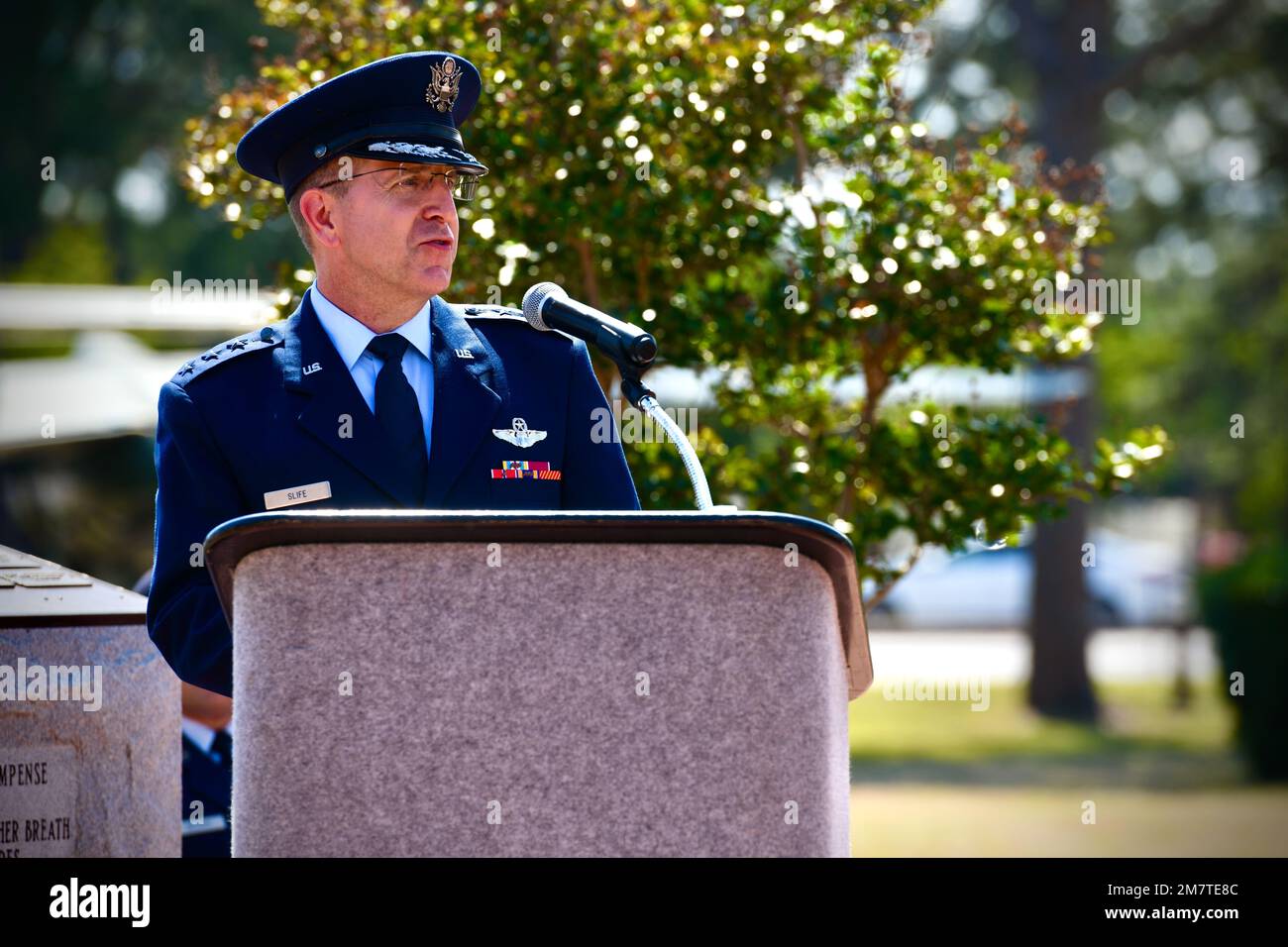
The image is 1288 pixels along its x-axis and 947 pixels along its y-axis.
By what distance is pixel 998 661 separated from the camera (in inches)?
955

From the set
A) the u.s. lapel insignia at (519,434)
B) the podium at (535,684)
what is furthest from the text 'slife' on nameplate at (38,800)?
the podium at (535,684)

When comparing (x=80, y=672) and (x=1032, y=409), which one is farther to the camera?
(x=1032, y=409)

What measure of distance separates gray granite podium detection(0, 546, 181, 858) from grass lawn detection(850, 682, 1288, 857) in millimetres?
5320

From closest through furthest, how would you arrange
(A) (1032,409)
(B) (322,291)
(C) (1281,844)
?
(B) (322,291) → (A) (1032,409) → (C) (1281,844)

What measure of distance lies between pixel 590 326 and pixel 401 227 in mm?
603

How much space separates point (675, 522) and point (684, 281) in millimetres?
3369

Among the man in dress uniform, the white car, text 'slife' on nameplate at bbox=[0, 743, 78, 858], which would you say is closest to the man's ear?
the man in dress uniform

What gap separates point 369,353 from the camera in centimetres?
320

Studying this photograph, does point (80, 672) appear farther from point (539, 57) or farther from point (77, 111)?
point (77, 111)

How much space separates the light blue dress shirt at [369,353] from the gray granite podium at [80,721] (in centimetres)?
74

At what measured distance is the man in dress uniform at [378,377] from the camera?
3025 millimetres

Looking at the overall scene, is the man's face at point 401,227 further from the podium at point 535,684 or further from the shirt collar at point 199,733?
the shirt collar at point 199,733

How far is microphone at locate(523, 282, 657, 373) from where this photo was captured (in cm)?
264
